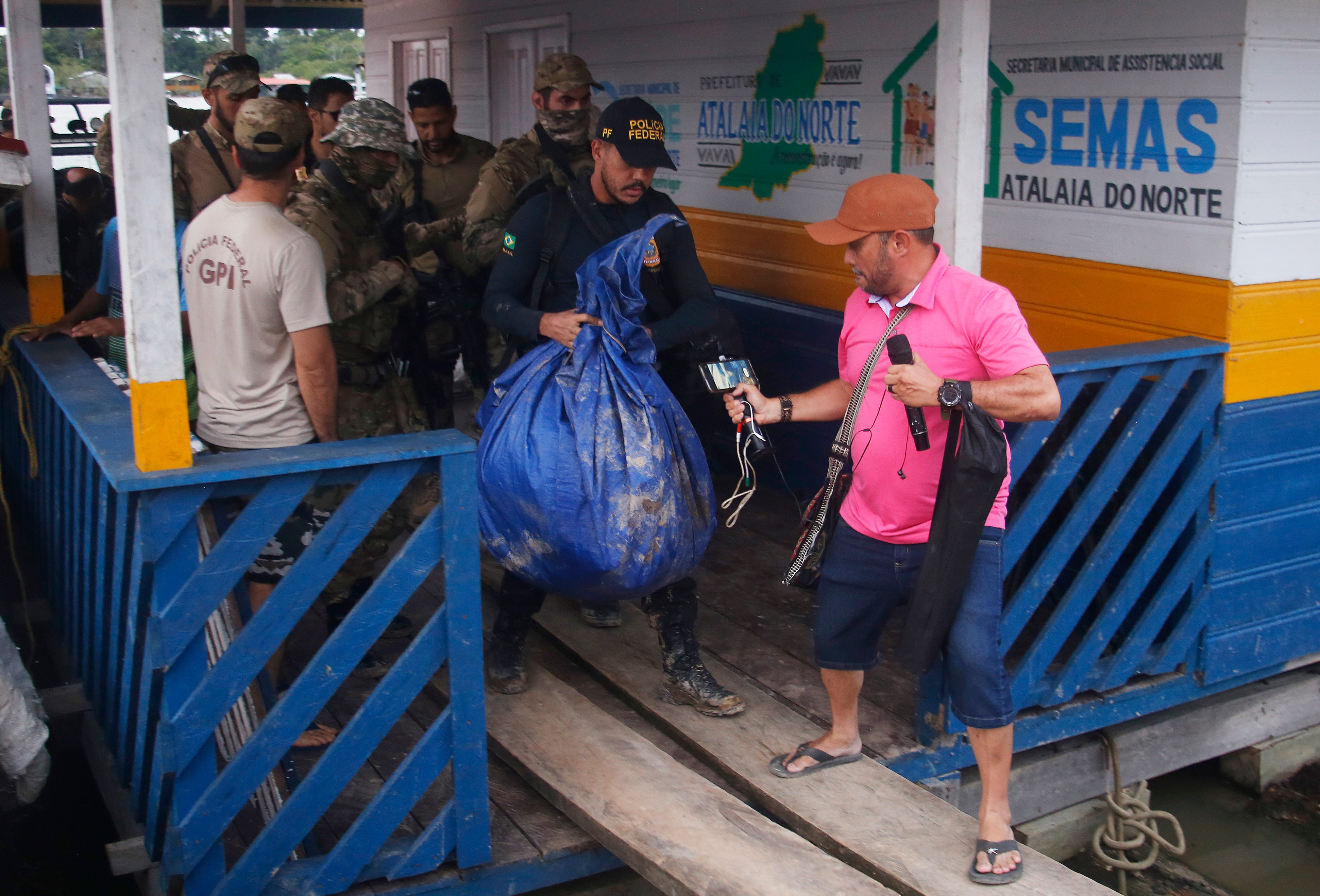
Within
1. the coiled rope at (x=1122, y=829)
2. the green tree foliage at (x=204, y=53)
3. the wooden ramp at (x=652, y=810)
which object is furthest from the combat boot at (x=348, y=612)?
the green tree foliage at (x=204, y=53)

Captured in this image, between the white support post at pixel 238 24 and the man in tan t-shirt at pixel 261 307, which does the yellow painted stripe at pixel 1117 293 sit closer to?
the man in tan t-shirt at pixel 261 307

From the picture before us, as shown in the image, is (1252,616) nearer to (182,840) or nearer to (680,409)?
(680,409)

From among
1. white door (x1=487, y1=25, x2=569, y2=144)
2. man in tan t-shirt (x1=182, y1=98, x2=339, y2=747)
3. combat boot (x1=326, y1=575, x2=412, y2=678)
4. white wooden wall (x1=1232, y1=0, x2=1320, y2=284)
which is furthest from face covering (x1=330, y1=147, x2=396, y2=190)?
white door (x1=487, y1=25, x2=569, y2=144)

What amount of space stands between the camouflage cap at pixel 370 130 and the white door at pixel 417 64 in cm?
546

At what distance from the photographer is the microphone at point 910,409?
2.70m

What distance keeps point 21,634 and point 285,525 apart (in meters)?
2.83

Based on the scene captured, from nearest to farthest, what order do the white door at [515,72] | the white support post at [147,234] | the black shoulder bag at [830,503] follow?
the white support post at [147,234], the black shoulder bag at [830,503], the white door at [515,72]

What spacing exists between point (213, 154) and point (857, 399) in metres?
3.08

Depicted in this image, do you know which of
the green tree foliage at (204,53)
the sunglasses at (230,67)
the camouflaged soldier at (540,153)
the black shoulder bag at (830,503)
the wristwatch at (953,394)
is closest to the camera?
the wristwatch at (953,394)

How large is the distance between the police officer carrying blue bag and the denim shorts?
56cm

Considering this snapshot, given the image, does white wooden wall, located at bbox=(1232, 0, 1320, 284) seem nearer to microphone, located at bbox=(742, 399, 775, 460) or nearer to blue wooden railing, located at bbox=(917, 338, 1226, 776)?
blue wooden railing, located at bbox=(917, 338, 1226, 776)

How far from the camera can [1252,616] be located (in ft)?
13.4

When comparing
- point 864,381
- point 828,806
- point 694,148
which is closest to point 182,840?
point 828,806

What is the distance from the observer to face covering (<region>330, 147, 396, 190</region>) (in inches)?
148
